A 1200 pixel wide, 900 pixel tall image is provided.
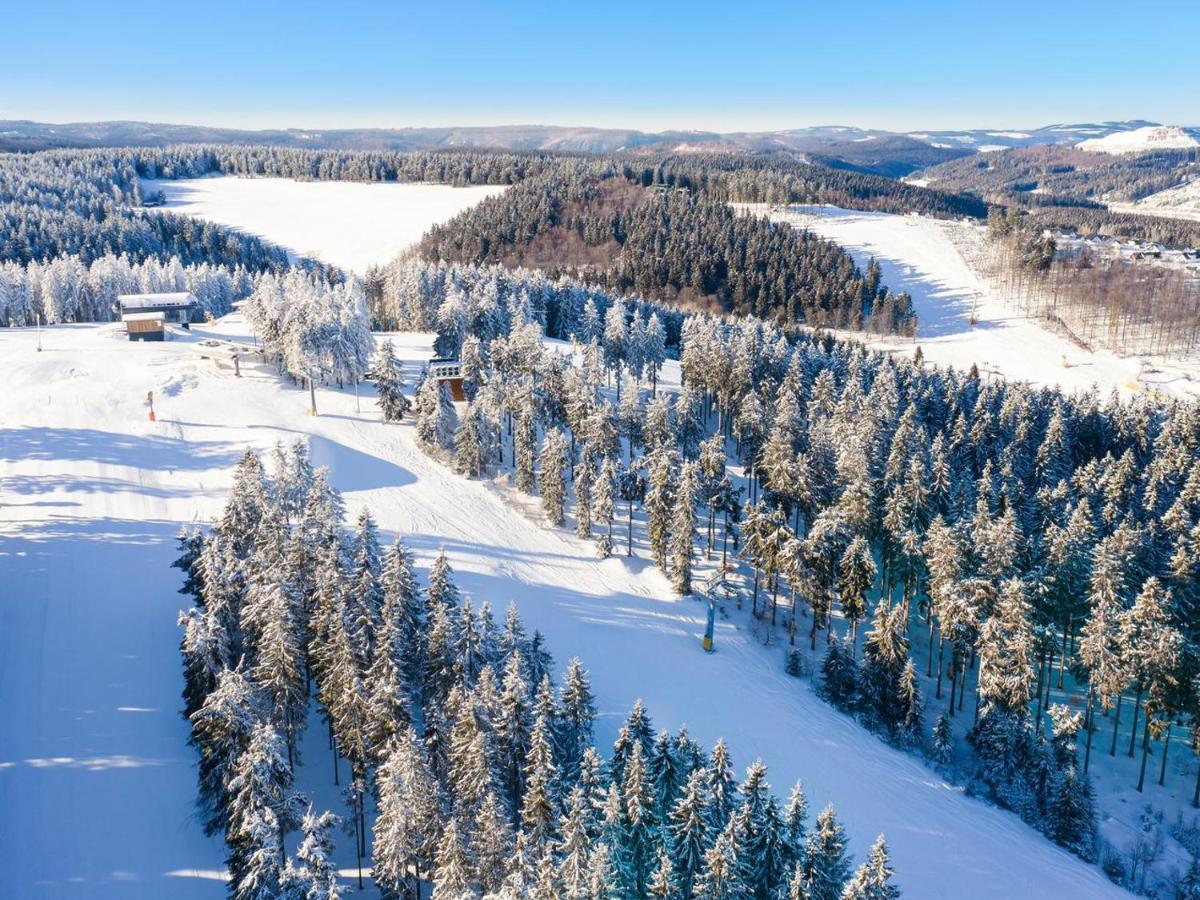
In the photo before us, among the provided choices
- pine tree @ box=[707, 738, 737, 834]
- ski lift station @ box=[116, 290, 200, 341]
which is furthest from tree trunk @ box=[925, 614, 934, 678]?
ski lift station @ box=[116, 290, 200, 341]

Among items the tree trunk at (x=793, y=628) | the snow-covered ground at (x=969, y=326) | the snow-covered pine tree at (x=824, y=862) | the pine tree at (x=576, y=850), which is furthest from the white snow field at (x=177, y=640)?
the snow-covered ground at (x=969, y=326)

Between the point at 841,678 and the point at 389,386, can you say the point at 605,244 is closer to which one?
the point at 389,386

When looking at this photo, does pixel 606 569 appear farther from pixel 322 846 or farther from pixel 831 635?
pixel 322 846

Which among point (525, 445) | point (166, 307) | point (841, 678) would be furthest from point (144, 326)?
point (841, 678)

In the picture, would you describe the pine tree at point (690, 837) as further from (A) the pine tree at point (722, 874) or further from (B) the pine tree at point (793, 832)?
(B) the pine tree at point (793, 832)

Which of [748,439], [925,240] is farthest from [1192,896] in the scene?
[925,240]
